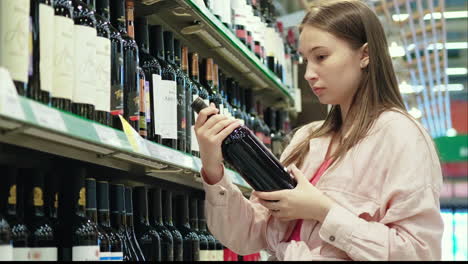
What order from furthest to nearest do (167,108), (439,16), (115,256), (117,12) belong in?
(439,16), (167,108), (117,12), (115,256)

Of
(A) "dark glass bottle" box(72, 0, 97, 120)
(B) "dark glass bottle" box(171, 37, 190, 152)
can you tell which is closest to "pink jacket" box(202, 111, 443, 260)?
Result: (A) "dark glass bottle" box(72, 0, 97, 120)

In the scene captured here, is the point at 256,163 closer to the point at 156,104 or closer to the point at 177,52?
the point at 156,104

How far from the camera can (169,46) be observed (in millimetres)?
2508

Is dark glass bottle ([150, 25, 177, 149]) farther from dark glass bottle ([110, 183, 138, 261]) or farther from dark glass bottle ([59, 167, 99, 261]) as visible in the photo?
dark glass bottle ([59, 167, 99, 261])

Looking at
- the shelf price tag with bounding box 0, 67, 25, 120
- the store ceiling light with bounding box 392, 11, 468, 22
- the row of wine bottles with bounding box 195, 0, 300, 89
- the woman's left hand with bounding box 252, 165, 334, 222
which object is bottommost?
the woman's left hand with bounding box 252, 165, 334, 222

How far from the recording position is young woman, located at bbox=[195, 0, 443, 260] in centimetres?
159

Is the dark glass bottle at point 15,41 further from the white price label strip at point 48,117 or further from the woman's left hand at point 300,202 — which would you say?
the woman's left hand at point 300,202

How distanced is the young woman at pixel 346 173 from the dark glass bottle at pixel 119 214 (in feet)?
0.96

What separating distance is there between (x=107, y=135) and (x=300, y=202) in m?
0.44

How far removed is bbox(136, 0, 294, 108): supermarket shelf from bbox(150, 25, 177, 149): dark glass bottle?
99 millimetres

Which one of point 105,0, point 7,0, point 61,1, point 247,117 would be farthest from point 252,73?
point 7,0

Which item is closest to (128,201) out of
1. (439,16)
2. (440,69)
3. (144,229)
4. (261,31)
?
(144,229)

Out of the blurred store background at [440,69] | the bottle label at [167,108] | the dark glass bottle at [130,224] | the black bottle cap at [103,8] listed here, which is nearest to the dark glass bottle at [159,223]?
the dark glass bottle at [130,224]

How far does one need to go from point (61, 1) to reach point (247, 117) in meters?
1.80
